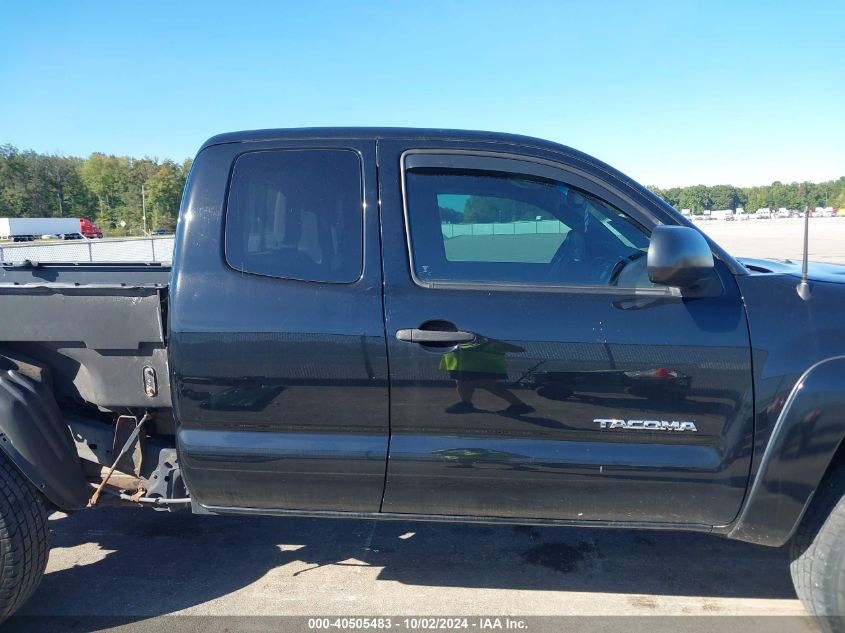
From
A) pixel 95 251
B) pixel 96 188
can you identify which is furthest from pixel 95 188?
pixel 95 251

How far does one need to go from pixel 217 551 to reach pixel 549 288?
236 cm

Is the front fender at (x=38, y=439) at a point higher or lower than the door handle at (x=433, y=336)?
lower

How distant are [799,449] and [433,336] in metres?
1.39

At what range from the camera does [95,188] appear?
79.8 meters

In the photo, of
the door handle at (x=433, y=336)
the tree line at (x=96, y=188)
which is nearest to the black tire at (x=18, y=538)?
the door handle at (x=433, y=336)

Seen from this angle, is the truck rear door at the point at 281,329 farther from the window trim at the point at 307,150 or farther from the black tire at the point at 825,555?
the black tire at the point at 825,555

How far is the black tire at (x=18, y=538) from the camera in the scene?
97.1 inches

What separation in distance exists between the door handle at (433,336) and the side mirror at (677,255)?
699mm

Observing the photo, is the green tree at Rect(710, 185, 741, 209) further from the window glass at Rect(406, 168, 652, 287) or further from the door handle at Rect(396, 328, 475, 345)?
the door handle at Rect(396, 328, 475, 345)

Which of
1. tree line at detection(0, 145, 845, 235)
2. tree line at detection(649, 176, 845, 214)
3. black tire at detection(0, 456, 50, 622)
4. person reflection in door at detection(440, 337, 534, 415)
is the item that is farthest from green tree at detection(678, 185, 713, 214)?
tree line at detection(0, 145, 845, 235)

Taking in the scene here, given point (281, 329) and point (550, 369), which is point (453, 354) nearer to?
point (550, 369)

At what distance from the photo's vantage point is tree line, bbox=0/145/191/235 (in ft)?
225

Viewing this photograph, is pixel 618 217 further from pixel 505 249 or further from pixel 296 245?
pixel 296 245

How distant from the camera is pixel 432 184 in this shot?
2416 mm
